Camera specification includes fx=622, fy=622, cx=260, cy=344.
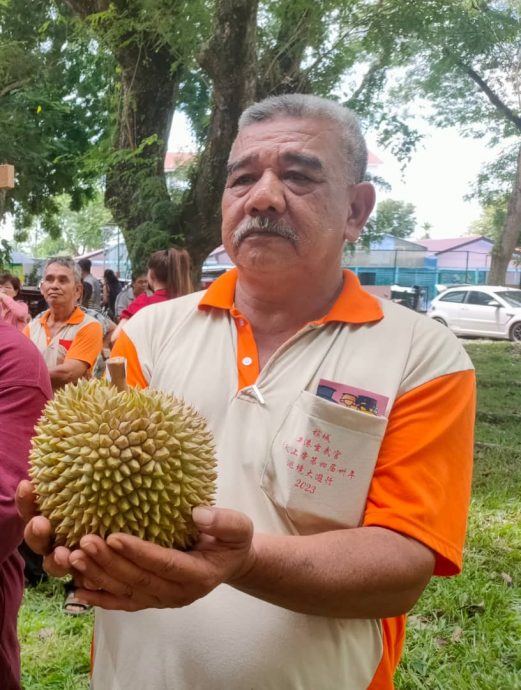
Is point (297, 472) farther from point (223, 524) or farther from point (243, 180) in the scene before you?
point (243, 180)

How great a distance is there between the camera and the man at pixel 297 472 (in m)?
1.27

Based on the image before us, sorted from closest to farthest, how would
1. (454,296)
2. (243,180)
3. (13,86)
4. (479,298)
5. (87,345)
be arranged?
(243,180), (87,345), (13,86), (479,298), (454,296)

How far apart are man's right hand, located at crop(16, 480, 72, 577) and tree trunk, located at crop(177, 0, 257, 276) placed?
18.4 feet

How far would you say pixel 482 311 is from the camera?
15125 mm

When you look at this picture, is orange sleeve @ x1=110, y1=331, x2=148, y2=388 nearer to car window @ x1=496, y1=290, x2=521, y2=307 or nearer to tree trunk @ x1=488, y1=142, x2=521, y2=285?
tree trunk @ x1=488, y1=142, x2=521, y2=285

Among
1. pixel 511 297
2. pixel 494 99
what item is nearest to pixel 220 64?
pixel 494 99

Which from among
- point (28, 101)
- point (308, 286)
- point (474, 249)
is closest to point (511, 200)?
point (28, 101)

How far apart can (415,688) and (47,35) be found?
947 centimetres

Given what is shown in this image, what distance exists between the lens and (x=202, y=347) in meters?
1.58

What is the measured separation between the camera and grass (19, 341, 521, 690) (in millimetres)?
2824

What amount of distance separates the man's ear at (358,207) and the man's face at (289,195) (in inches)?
3.3

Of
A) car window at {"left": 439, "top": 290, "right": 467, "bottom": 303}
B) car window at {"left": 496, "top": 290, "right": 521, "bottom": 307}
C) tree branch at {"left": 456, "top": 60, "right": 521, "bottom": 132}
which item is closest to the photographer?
tree branch at {"left": 456, "top": 60, "right": 521, "bottom": 132}

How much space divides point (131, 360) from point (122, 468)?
1.43 feet

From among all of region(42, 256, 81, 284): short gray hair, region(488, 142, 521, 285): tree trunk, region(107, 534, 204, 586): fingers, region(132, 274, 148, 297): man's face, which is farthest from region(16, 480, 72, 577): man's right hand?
region(488, 142, 521, 285): tree trunk
